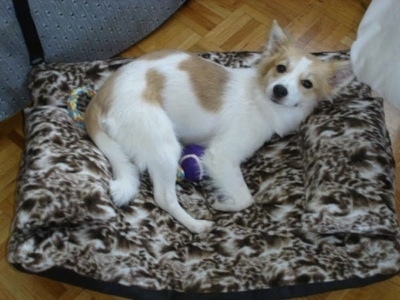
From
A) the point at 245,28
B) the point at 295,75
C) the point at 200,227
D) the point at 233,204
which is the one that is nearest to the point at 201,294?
the point at 200,227

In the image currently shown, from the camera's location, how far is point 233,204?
66.7 inches

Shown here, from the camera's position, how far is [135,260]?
1537mm

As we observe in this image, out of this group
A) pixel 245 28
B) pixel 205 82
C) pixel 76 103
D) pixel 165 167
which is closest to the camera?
pixel 165 167

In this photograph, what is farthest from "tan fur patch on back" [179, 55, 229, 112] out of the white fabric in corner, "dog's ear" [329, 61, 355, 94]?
the white fabric in corner

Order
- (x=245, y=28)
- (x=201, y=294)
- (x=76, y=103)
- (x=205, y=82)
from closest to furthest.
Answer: (x=201, y=294) < (x=205, y=82) < (x=76, y=103) < (x=245, y=28)

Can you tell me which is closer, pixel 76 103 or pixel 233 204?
pixel 233 204

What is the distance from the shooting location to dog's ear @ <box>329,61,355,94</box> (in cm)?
167

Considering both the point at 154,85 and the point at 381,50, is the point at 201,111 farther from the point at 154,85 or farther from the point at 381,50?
the point at 381,50

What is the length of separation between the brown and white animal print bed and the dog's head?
9 centimetres

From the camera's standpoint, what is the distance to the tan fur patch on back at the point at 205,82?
172cm

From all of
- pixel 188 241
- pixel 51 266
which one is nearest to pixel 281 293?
pixel 188 241

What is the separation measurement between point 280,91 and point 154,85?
43cm

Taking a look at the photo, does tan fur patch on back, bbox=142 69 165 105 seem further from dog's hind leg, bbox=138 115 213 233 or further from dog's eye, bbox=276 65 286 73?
dog's eye, bbox=276 65 286 73

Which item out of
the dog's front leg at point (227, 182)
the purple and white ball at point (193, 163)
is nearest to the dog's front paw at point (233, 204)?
the dog's front leg at point (227, 182)
